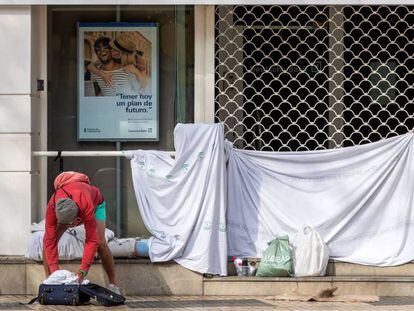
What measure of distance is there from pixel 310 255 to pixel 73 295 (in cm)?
277

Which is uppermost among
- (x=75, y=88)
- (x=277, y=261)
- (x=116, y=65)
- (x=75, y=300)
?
(x=116, y=65)

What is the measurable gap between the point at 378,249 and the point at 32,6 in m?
4.88

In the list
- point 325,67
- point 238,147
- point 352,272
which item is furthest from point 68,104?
point 352,272

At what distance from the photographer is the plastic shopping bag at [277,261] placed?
36.2 ft

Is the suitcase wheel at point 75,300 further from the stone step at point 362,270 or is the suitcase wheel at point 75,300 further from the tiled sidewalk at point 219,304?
the stone step at point 362,270

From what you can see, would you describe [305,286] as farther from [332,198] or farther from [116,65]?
[116,65]

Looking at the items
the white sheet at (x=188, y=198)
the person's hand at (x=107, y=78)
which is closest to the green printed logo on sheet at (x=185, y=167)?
the white sheet at (x=188, y=198)

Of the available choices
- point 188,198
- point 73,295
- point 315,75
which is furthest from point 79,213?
point 315,75

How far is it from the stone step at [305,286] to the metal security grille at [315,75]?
1806 mm

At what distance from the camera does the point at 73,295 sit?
9891mm

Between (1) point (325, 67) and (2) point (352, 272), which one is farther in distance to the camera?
(1) point (325, 67)

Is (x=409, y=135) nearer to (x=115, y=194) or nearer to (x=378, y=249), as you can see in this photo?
(x=378, y=249)

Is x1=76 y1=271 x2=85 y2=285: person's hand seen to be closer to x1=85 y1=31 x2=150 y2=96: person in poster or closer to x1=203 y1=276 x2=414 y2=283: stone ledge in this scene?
x1=203 y1=276 x2=414 y2=283: stone ledge

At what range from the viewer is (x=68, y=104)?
1189 centimetres
